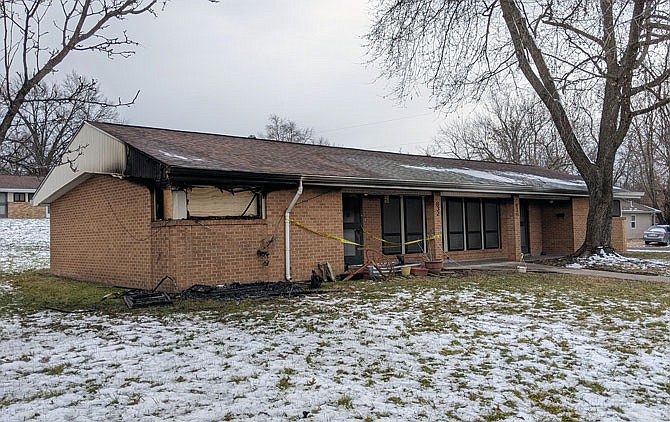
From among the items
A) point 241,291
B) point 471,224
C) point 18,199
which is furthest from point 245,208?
point 18,199

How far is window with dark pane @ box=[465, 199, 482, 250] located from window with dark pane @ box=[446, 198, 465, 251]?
0.27 m

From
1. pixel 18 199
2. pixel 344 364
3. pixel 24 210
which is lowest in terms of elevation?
pixel 344 364

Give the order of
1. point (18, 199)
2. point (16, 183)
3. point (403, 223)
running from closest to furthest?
point (403, 223), point (18, 199), point (16, 183)

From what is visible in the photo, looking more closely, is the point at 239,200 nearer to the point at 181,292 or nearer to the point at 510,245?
the point at 181,292

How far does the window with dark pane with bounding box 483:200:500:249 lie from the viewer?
17734mm

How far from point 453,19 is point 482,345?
10.4m

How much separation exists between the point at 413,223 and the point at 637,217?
37486mm

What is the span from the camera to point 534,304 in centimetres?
860

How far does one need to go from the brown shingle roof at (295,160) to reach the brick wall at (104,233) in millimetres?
1223

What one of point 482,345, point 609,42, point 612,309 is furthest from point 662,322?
point 609,42

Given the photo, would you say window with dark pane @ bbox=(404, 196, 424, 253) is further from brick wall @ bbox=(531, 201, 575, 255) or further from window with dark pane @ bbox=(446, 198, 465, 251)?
brick wall @ bbox=(531, 201, 575, 255)

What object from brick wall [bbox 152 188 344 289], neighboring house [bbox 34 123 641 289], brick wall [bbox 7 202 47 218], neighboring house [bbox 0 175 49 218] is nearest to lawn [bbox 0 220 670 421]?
brick wall [bbox 152 188 344 289]

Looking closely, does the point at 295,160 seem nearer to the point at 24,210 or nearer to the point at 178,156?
the point at 178,156

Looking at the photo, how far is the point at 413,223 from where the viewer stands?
626 inches
